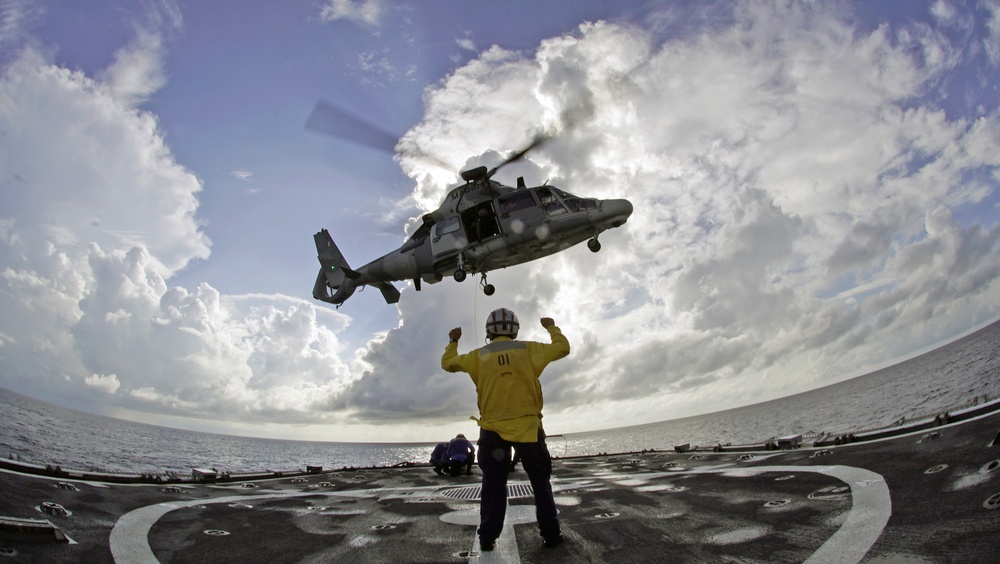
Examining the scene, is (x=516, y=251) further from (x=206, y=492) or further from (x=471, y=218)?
(x=206, y=492)

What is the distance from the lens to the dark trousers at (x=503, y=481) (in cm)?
435

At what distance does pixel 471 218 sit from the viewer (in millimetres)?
21219

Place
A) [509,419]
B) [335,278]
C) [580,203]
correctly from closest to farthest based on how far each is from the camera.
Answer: [509,419] < [580,203] < [335,278]

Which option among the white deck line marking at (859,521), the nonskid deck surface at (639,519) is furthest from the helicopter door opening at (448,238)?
the white deck line marking at (859,521)

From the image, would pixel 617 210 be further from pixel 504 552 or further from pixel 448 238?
pixel 504 552

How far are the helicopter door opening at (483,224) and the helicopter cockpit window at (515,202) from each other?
0.51 metres

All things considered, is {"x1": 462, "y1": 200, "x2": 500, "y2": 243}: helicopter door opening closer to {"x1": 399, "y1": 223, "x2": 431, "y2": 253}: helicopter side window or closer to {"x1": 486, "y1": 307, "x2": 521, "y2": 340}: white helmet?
{"x1": 399, "y1": 223, "x2": 431, "y2": 253}: helicopter side window

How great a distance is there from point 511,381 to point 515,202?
16.3 m

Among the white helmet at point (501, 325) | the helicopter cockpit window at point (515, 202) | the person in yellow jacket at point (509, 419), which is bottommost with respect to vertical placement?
the person in yellow jacket at point (509, 419)

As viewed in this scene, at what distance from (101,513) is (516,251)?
53.6 feet

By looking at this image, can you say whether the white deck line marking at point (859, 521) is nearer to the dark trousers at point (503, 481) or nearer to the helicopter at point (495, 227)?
the dark trousers at point (503, 481)

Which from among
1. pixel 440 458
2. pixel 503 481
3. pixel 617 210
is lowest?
pixel 440 458

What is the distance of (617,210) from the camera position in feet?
64.0

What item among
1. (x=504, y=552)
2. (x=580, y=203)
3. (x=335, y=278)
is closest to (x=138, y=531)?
(x=504, y=552)
